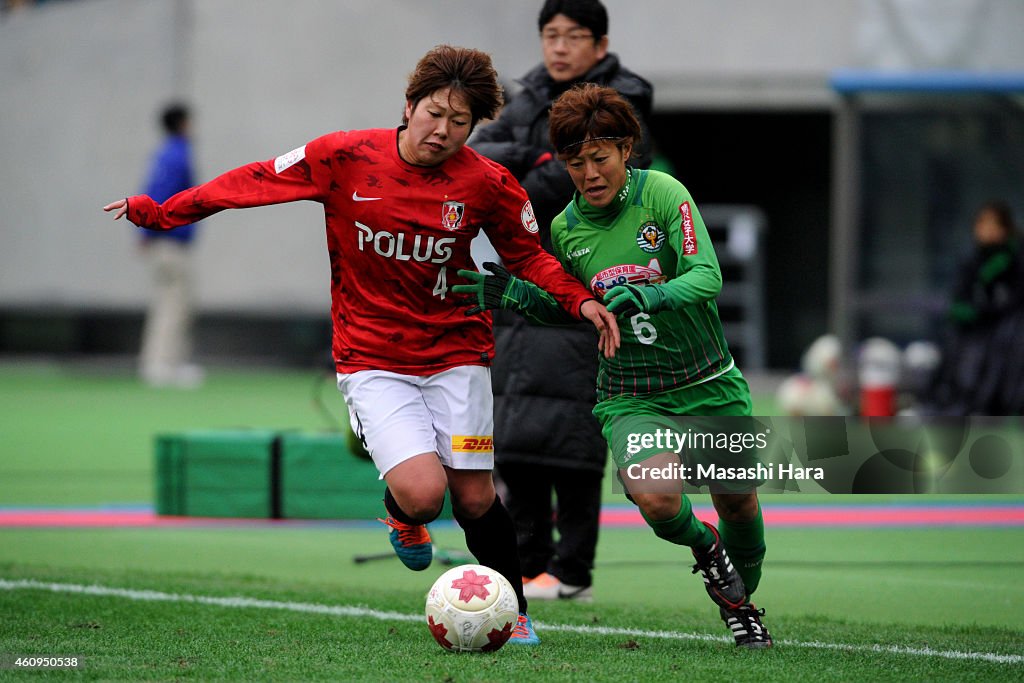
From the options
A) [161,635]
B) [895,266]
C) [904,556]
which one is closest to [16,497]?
[161,635]

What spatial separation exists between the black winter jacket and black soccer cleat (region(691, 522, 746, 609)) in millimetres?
1223

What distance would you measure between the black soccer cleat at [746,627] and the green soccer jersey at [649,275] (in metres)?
0.85

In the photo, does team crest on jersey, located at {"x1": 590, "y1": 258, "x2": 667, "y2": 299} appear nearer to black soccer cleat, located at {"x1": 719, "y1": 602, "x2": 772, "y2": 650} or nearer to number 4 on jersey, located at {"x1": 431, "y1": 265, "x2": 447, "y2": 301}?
number 4 on jersey, located at {"x1": 431, "y1": 265, "x2": 447, "y2": 301}

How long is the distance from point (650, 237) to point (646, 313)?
1.04 ft

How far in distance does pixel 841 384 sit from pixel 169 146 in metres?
7.35

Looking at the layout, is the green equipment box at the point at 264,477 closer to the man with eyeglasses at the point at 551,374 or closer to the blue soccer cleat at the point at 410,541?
the man with eyeglasses at the point at 551,374

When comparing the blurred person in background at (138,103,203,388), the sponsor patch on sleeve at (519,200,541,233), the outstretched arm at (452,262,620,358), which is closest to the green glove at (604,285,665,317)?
the outstretched arm at (452,262,620,358)

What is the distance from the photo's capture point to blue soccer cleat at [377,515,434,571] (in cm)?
598

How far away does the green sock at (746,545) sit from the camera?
5.89 meters

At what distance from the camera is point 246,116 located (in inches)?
800

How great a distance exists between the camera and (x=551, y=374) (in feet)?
22.8

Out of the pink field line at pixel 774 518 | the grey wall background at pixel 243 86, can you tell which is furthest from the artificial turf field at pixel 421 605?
the grey wall background at pixel 243 86

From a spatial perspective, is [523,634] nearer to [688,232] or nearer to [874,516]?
[688,232]

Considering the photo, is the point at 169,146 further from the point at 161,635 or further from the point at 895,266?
the point at 161,635
